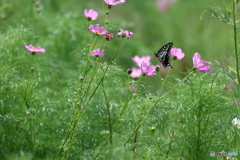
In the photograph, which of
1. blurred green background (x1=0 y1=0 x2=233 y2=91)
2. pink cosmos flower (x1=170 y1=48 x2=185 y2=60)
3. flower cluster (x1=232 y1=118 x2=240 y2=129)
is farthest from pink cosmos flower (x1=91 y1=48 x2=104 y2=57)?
blurred green background (x1=0 y1=0 x2=233 y2=91)

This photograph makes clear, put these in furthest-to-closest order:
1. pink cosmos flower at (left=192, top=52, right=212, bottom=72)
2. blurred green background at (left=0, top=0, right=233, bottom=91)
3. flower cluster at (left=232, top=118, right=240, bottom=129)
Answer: blurred green background at (left=0, top=0, right=233, bottom=91)
flower cluster at (left=232, top=118, right=240, bottom=129)
pink cosmos flower at (left=192, top=52, right=212, bottom=72)

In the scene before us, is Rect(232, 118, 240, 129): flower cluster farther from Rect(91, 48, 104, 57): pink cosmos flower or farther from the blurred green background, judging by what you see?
the blurred green background

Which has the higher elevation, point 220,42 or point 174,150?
point 220,42

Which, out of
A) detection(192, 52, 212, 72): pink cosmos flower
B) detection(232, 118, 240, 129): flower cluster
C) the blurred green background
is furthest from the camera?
the blurred green background

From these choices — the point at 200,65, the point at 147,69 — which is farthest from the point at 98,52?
the point at 200,65

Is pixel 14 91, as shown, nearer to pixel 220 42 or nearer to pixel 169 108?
pixel 169 108

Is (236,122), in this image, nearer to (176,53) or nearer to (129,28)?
(176,53)

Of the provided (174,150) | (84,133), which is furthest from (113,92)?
(174,150)

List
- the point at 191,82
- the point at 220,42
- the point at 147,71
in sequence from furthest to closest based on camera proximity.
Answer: the point at 220,42, the point at 191,82, the point at 147,71
